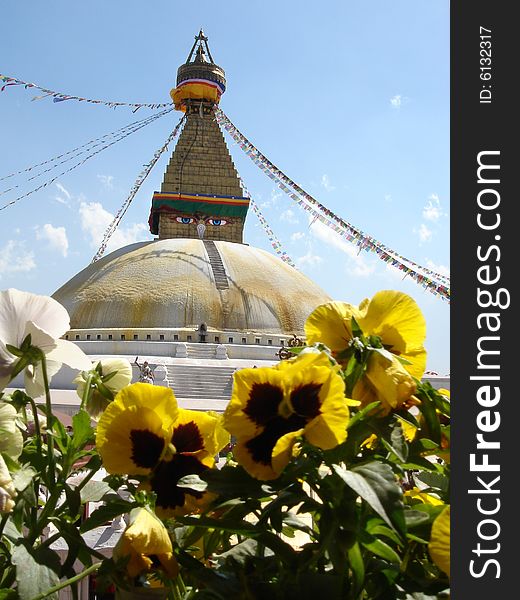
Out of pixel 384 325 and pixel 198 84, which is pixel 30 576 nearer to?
pixel 384 325

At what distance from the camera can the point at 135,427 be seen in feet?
2.74

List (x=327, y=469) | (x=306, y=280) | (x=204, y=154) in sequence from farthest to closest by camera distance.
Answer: (x=204, y=154)
(x=306, y=280)
(x=327, y=469)

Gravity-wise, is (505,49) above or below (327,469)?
above

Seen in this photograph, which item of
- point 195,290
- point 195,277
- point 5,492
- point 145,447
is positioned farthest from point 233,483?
point 195,277

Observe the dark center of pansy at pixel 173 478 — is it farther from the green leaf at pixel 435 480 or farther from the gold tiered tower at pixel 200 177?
the gold tiered tower at pixel 200 177

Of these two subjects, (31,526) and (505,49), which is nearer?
(505,49)

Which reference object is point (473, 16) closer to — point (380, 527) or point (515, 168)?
point (515, 168)

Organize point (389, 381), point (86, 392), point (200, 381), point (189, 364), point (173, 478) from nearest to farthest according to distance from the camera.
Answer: point (389, 381), point (173, 478), point (86, 392), point (200, 381), point (189, 364)

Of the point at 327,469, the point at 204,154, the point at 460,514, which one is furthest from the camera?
the point at 204,154

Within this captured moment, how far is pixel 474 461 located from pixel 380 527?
12cm

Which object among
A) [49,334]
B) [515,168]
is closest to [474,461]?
[515,168]

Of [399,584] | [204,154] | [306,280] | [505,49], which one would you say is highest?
[204,154]

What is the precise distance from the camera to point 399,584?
74cm

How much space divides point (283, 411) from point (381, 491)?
16cm
